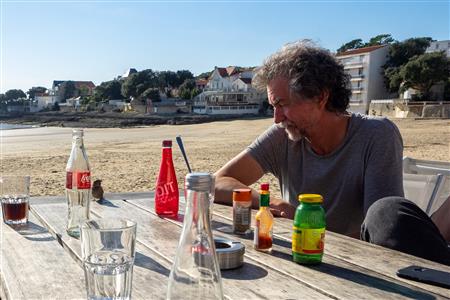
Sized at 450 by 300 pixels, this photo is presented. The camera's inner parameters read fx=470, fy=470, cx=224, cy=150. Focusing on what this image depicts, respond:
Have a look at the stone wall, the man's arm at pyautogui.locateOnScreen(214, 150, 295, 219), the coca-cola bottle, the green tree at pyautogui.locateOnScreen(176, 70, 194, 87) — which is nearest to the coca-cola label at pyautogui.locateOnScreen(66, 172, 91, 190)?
the coca-cola bottle

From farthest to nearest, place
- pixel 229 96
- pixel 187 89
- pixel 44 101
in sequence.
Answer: pixel 44 101 < pixel 187 89 < pixel 229 96

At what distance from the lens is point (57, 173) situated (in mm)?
12258

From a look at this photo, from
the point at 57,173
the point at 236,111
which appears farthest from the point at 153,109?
the point at 57,173

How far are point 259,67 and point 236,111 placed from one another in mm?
57018

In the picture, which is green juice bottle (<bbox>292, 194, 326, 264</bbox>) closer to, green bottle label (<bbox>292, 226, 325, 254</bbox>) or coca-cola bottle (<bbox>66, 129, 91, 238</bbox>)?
green bottle label (<bbox>292, 226, 325, 254</bbox>)

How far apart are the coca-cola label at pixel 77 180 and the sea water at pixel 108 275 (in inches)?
31.2

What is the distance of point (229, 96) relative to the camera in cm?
7038

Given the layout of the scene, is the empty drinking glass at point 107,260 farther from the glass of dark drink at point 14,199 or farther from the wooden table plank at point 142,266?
the glass of dark drink at point 14,199

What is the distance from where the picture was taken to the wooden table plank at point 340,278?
113 cm

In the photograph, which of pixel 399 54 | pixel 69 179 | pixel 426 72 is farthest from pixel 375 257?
pixel 399 54

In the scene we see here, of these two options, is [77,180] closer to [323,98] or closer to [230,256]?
[230,256]

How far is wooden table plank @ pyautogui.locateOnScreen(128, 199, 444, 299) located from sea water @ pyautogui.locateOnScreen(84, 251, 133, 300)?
470mm

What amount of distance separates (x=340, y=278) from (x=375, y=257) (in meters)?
0.24

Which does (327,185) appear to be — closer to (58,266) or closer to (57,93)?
(58,266)
